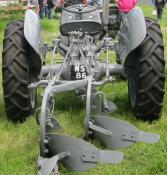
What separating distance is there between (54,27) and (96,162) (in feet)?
34.4

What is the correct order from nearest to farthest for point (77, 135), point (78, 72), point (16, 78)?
1. point (77, 135)
2. point (16, 78)
3. point (78, 72)

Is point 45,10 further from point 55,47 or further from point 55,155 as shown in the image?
point 55,155

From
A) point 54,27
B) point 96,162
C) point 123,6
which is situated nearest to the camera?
point 96,162

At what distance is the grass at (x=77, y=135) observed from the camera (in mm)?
3854

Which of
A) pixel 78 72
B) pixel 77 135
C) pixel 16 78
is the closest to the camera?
pixel 77 135

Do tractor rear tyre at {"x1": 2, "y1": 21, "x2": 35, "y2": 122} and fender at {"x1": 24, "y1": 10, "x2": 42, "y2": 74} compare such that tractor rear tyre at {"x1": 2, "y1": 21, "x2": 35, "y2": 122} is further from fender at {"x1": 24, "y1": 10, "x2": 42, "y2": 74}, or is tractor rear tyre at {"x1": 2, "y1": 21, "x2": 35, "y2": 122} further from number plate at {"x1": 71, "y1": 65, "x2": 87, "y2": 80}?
number plate at {"x1": 71, "y1": 65, "x2": 87, "y2": 80}

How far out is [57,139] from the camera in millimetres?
3777

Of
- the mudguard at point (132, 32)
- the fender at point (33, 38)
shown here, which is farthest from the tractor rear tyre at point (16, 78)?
the mudguard at point (132, 32)

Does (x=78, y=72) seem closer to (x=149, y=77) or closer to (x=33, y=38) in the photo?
(x=33, y=38)

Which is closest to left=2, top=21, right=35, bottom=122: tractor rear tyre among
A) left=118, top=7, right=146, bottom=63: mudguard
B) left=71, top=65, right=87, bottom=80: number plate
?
left=71, top=65, right=87, bottom=80: number plate

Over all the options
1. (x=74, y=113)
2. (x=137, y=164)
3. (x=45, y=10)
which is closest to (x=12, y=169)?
(x=137, y=164)

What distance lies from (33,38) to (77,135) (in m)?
1.06

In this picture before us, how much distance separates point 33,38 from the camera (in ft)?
15.9

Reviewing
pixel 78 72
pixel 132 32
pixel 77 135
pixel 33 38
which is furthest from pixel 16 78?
pixel 132 32
